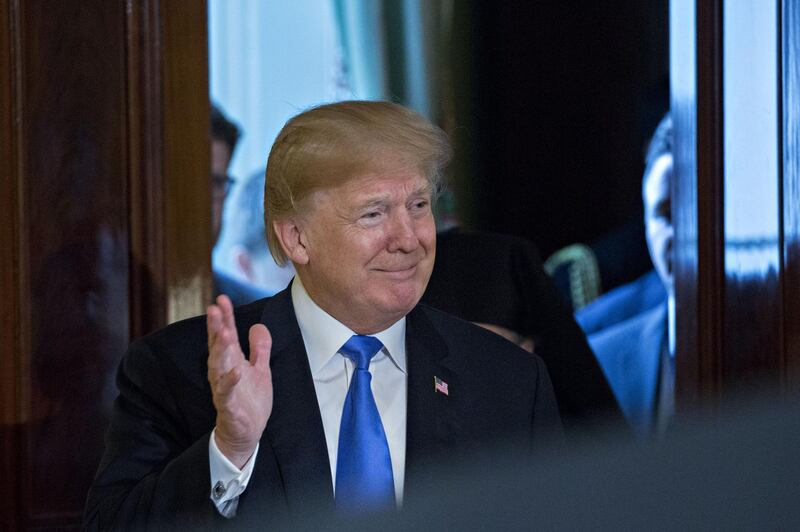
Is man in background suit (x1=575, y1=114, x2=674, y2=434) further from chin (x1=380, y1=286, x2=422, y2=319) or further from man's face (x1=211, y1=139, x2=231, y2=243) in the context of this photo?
chin (x1=380, y1=286, x2=422, y2=319)

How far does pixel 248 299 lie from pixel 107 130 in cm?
56

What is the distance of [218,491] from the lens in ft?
5.45

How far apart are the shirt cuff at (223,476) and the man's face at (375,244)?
400mm

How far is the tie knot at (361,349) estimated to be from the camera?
196cm

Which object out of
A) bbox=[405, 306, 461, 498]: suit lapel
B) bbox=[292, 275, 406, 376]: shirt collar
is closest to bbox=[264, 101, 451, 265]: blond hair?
bbox=[292, 275, 406, 376]: shirt collar

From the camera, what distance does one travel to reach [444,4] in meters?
2.91

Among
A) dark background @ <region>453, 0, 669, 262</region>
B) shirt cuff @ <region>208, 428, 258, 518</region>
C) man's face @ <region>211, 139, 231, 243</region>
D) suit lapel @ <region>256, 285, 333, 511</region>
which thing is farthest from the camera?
dark background @ <region>453, 0, 669, 262</region>

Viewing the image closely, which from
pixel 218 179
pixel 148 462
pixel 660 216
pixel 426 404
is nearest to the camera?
pixel 148 462

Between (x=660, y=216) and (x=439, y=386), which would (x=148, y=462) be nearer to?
(x=439, y=386)

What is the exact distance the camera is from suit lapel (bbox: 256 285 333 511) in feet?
5.94

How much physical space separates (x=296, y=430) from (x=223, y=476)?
23 centimetres

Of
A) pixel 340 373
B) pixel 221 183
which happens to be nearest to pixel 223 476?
pixel 340 373

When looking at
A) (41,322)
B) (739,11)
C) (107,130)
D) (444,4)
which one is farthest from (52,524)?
(739,11)

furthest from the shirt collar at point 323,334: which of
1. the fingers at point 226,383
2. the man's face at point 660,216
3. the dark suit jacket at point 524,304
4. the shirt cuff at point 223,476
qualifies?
the man's face at point 660,216
